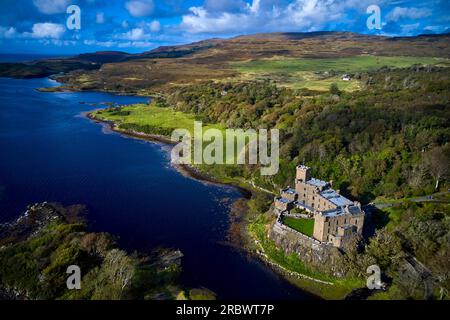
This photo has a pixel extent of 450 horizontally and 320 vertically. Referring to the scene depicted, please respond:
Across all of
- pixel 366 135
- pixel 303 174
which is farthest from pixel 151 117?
pixel 303 174

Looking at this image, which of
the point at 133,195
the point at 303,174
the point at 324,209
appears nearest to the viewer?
the point at 324,209

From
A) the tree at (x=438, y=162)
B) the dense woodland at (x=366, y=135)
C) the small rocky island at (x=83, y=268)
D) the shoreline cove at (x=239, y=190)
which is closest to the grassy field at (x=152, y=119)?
the shoreline cove at (x=239, y=190)

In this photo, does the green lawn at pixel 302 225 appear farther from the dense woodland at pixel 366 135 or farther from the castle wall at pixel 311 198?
the dense woodland at pixel 366 135

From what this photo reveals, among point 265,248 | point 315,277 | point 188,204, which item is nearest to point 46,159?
point 188,204

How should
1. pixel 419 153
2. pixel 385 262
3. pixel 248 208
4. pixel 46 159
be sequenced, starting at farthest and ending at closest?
pixel 46 159, pixel 419 153, pixel 248 208, pixel 385 262

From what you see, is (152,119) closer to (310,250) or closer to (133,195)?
(133,195)

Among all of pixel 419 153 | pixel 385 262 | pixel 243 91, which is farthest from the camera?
pixel 243 91

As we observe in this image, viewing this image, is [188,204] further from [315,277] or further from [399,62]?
[399,62]
